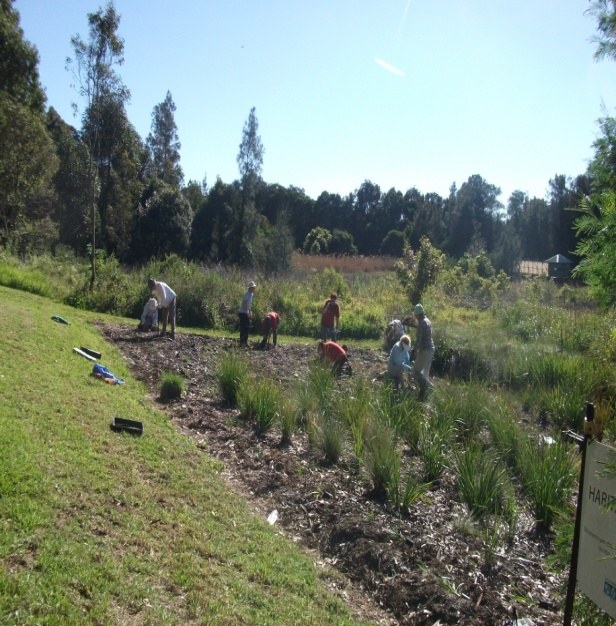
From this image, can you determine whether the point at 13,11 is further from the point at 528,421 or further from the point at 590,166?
the point at 590,166

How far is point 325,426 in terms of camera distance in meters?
7.91

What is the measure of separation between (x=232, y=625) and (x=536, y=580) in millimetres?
2881

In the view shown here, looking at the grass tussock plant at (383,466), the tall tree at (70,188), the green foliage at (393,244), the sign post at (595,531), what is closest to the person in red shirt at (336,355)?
the grass tussock plant at (383,466)

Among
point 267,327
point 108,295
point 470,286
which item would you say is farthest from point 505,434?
point 470,286

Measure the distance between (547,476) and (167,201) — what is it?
31.2 meters

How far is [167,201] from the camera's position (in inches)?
1369

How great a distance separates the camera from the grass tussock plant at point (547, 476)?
6.34 meters

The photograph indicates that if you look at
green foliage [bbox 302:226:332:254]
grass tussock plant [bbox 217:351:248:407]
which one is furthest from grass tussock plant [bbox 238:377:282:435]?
green foliage [bbox 302:226:332:254]

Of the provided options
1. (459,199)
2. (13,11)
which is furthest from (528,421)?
(459,199)

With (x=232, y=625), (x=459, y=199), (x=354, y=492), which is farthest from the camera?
(x=459, y=199)

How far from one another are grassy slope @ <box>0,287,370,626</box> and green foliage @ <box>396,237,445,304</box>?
1634cm

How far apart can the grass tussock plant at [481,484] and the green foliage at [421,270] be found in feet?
53.1

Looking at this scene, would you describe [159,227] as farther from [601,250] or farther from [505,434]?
[601,250]

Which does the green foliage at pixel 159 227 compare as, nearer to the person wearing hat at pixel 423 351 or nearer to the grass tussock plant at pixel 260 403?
the person wearing hat at pixel 423 351
